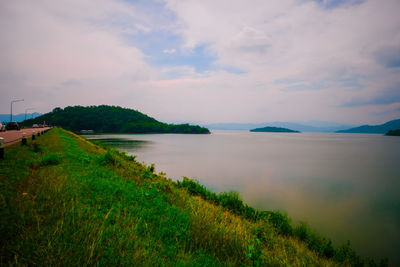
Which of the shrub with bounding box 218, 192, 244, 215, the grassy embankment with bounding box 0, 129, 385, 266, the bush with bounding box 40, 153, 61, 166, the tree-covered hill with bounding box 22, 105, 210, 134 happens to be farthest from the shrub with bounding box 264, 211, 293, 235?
the tree-covered hill with bounding box 22, 105, 210, 134

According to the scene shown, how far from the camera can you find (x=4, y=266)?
2498 millimetres

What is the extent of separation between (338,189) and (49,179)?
762 inches

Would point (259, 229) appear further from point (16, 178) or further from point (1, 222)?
point (16, 178)

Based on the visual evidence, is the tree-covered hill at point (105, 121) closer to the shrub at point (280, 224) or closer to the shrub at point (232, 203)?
the shrub at point (232, 203)

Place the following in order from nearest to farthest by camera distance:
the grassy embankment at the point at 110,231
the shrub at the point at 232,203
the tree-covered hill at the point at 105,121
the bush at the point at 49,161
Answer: the grassy embankment at the point at 110,231, the bush at the point at 49,161, the shrub at the point at 232,203, the tree-covered hill at the point at 105,121

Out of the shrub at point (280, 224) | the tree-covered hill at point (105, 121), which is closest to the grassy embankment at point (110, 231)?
the shrub at point (280, 224)

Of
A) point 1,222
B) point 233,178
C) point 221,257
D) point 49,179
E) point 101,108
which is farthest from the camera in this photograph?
point 101,108

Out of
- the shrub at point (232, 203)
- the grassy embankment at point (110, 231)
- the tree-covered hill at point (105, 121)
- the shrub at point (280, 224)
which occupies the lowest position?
the shrub at point (280, 224)

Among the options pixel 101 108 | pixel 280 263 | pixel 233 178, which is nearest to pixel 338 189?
pixel 233 178

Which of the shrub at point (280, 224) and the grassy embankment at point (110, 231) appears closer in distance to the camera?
the grassy embankment at point (110, 231)

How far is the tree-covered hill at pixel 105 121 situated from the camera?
11400cm

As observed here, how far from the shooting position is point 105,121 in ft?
415

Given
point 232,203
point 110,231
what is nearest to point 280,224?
point 232,203

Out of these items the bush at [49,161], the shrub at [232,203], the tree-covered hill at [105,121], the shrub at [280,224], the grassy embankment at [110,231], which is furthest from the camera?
the tree-covered hill at [105,121]
